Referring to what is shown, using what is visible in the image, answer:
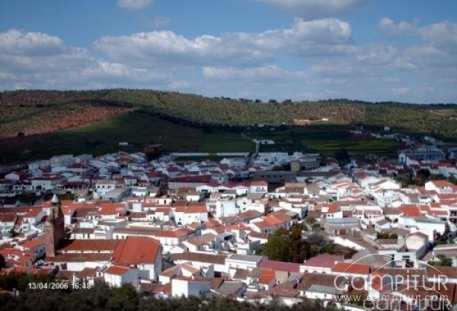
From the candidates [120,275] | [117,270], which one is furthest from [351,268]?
[117,270]

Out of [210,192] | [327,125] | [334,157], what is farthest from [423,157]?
[327,125]

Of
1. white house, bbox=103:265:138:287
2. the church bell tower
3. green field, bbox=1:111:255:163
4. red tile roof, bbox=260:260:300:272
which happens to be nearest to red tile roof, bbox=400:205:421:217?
red tile roof, bbox=260:260:300:272

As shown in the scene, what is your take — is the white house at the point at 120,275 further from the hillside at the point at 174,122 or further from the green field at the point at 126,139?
the hillside at the point at 174,122

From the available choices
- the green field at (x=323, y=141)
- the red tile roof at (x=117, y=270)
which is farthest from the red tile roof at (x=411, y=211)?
the green field at (x=323, y=141)

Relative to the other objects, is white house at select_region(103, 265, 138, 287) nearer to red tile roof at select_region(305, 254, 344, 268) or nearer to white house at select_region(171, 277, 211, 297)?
white house at select_region(171, 277, 211, 297)

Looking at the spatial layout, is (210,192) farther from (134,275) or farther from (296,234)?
(134,275)

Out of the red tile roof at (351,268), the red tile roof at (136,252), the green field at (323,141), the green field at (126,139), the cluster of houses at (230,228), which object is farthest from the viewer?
the green field at (323,141)
